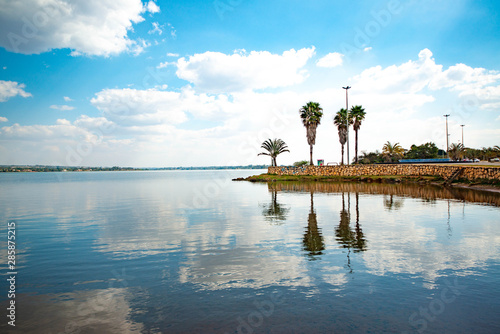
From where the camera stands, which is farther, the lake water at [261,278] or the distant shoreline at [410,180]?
the distant shoreline at [410,180]

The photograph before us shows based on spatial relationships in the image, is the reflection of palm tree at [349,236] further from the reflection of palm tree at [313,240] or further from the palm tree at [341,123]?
the palm tree at [341,123]

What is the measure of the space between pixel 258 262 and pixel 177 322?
483 centimetres

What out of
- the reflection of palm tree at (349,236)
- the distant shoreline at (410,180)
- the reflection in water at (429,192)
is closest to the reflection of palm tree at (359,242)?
the reflection of palm tree at (349,236)

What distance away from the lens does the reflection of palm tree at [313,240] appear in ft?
42.1

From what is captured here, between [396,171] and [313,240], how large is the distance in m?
57.5

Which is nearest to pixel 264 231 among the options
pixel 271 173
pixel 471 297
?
pixel 471 297

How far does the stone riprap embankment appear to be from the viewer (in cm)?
4271

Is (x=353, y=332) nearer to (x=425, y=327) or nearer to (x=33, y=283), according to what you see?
(x=425, y=327)

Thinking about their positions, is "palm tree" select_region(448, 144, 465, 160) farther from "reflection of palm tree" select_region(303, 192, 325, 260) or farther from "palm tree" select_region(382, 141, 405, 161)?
"reflection of palm tree" select_region(303, 192, 325, 260)

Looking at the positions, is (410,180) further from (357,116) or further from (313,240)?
(313,240)

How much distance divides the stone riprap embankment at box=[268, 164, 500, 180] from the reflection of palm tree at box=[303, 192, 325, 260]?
115 ft

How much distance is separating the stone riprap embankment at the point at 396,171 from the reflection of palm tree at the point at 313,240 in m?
35.0

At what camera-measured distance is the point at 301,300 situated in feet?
26.2

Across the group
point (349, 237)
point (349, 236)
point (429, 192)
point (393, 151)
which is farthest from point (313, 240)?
point (393, 151)
